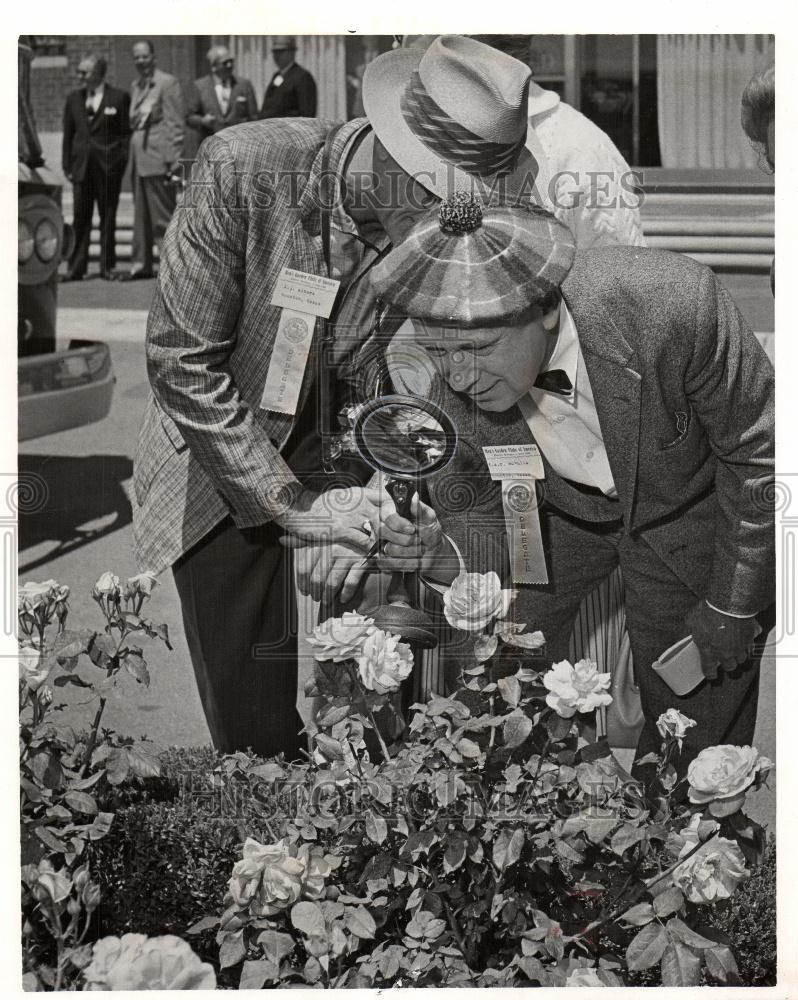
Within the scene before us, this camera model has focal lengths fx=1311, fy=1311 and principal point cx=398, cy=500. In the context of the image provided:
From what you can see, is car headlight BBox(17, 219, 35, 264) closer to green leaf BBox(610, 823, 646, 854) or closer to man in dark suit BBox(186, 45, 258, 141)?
man in dark suit BBox(186, 45, 258, 141)

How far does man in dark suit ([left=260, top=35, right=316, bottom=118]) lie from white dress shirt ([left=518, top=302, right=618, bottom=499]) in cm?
105

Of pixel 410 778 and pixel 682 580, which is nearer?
pixel 410 778

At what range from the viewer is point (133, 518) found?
13.4ft

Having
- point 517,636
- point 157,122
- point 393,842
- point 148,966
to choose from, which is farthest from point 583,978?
point 157,122

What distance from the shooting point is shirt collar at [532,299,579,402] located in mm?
3867

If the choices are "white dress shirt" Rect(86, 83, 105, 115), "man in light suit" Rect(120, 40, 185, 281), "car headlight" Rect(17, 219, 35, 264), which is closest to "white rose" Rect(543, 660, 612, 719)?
"man in light suit" Rect(120, 40, 185, 281)

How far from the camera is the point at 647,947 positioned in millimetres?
3707

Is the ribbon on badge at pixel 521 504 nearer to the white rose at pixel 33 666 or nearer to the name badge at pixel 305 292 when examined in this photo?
the name badge at pixel 305 292

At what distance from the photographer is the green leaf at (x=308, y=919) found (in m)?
3.66

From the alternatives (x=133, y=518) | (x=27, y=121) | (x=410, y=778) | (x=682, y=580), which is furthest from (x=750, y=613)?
(x=27, y=121)

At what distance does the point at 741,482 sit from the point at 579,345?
665 mm

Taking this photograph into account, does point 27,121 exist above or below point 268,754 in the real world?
above

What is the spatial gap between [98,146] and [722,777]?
265cm
